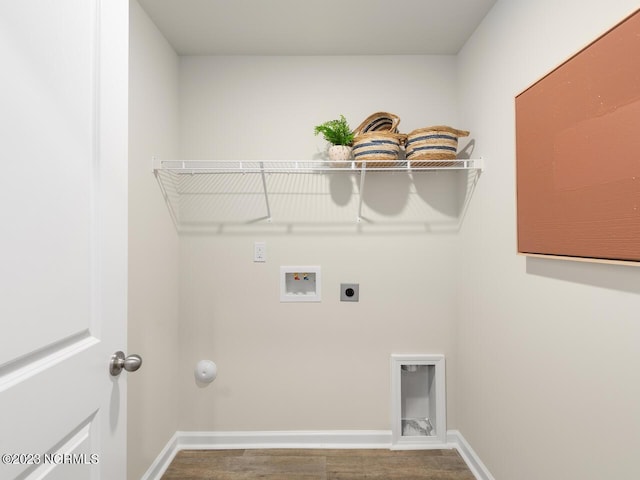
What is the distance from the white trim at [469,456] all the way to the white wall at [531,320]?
50mm

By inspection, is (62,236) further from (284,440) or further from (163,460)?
(284,440)

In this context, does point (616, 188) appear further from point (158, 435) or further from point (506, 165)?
point (158, 435)

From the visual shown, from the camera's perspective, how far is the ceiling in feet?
5.29

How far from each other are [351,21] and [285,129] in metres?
0.66

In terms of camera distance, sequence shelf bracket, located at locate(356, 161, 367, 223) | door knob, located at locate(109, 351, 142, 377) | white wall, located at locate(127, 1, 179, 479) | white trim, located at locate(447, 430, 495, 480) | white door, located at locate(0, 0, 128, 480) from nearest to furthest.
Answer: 1. white door, located at locate(0, 0, 128, 480)
2. door knob, located at locate(109, 351, 142, 377)
3. white wall, located at locate(127, 1, 179, 479)
4. white trim, located at locate(447, 430, 495, 480)
5. shelf bracket, located at locate(356, 161, 367, 223)

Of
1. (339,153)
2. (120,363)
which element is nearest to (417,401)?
(339,153)

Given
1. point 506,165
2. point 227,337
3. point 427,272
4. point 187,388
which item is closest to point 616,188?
point 506,165

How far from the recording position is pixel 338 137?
1.84 m

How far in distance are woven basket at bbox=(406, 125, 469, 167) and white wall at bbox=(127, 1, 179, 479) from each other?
1350mm

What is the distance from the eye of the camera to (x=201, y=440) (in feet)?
6.60

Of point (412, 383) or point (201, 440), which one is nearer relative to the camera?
point (201, 440)

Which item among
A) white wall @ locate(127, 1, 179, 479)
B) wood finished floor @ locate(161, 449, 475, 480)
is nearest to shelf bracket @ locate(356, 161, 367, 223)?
white wall @ locate(127, 1, 179, 479)

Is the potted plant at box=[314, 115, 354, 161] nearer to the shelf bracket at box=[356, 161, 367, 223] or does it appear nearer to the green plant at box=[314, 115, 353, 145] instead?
the green plant at box=[314, 115, 353, 145]

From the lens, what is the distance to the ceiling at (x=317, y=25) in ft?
5.29
